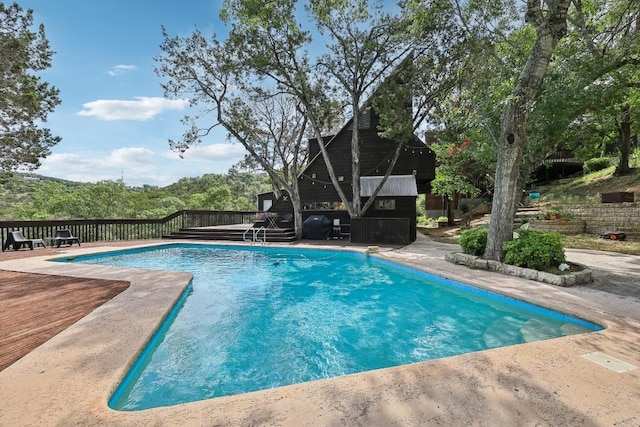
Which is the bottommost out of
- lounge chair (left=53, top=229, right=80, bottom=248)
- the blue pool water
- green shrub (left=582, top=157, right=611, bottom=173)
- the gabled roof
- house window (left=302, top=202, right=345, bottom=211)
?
the blue pool water

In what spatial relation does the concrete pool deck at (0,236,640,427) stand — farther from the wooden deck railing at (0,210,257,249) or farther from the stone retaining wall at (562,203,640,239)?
the stone retaining wall at (562,203,640,239)

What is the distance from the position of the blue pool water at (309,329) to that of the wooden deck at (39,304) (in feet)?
3.42

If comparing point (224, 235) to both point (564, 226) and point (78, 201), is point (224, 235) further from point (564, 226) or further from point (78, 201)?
point (78, 201)

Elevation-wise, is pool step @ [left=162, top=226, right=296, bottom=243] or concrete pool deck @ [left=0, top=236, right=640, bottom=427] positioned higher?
pool step @ [left=162, top=226, right=296, bottom=243]

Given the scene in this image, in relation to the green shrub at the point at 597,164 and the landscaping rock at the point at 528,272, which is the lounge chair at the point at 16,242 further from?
the green shrub at the point at 597,164

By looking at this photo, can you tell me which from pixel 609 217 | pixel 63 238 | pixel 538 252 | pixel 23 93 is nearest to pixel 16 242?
pixel 63 238

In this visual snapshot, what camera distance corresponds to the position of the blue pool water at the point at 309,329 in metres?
3.02

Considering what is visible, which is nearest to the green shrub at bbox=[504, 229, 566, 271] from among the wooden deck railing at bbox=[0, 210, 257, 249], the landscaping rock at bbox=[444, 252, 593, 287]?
the landscaping rock at bbox=[444, 252, 593, 287]

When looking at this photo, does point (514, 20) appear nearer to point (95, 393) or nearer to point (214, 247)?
point (95, 393)

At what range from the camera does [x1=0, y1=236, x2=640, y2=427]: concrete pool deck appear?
189 centimetres

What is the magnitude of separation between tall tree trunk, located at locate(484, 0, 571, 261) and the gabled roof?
275 inches

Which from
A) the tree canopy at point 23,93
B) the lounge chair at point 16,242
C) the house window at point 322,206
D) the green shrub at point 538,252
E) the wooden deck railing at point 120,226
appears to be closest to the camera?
the green shrub at point 538,252

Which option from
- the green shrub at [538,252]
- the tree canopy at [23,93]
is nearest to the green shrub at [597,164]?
the green shrub at [538,252]

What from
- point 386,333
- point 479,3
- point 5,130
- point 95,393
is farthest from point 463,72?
point 5,130
